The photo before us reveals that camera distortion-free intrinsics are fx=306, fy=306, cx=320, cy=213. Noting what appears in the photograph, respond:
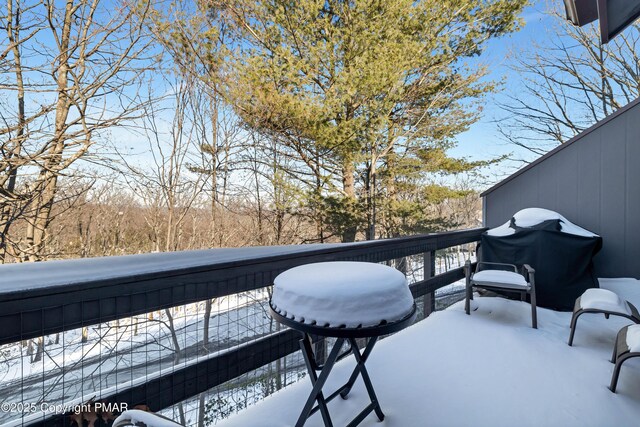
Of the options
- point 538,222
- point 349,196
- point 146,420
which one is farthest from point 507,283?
point 349,196

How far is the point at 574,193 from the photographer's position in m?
4.17

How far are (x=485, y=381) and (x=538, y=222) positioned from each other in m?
2.66

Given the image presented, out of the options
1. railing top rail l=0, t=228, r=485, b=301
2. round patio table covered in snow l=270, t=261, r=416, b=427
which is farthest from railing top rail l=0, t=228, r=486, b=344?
round patio table covered in snow l=270, t=261, r=416, b=427

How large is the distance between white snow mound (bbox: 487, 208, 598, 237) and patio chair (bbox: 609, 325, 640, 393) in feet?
6.32

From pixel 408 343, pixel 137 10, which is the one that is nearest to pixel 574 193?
pixel 408 343

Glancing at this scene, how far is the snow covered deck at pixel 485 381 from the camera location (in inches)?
65.2

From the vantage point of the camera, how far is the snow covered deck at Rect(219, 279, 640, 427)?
1657 millimetres

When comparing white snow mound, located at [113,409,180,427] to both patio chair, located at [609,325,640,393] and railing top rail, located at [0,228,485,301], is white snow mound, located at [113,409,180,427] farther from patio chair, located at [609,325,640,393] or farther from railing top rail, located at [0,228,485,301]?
patio chair, located at [609,325,640,393]

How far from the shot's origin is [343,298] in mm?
1107

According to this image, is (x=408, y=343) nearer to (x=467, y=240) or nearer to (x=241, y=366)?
(x=241, y=366)

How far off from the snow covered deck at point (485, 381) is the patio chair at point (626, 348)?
0.36 feet

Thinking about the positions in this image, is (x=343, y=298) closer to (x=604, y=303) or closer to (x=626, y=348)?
(x=626, y=348)

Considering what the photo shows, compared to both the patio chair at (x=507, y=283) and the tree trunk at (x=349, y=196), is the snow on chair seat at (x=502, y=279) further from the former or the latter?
the tree trunk at (x=349, y=196)

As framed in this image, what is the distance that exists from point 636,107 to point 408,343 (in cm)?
406
